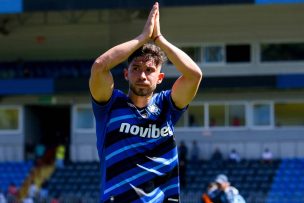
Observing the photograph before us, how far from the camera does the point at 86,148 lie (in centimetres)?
3394

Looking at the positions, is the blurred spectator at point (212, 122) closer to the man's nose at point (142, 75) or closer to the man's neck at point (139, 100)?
the man's neck at point (139, 100)

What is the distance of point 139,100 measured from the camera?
5.45 meters

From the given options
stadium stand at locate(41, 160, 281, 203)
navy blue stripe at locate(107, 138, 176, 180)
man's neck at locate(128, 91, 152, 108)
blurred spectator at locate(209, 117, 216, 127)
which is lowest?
stadium stand at locate(41, 160, 281, 203)

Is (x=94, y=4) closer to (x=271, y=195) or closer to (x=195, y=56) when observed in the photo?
(x=195, y=56)

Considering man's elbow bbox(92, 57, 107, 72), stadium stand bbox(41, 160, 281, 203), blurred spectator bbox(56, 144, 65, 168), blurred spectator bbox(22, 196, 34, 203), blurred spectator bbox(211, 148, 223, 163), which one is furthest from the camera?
blurred spectator bbox(56, 144, 65, 168)

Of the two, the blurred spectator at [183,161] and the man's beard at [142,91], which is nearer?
the man's beard at [142,91]

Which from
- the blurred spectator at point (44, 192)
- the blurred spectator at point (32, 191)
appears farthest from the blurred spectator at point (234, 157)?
the blurred spectator at point (32, 191)

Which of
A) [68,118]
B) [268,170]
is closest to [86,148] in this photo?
[68,118]

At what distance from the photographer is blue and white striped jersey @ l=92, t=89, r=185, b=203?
534 cm

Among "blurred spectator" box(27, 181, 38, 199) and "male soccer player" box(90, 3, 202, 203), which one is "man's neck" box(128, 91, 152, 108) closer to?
"male soccer player" box(90, 3, 202, 203)

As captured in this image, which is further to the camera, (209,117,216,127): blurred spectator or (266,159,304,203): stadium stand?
(209,117,216,127): blurred spectator

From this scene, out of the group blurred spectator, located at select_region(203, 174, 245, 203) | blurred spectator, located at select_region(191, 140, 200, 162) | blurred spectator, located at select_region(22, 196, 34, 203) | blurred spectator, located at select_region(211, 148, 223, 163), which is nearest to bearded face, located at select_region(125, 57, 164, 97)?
blurred spectator, located at select_region(203, 174, 245, 203)

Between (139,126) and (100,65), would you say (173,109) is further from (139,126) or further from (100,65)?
(100,65)

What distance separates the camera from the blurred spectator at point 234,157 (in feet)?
103
